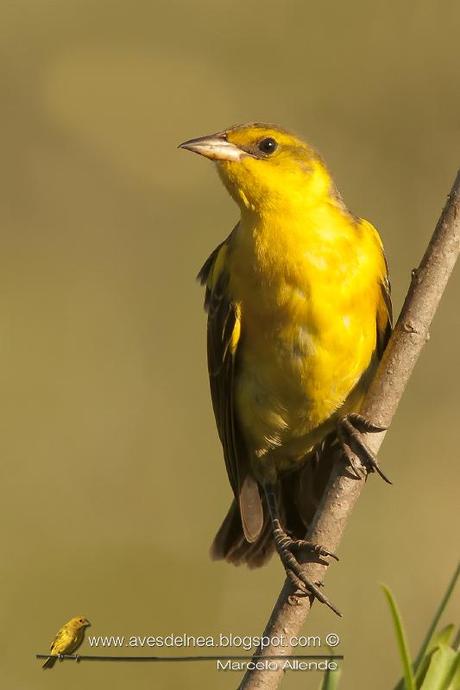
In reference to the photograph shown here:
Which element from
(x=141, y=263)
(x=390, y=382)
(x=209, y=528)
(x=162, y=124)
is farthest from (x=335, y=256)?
(x=162, y=124)

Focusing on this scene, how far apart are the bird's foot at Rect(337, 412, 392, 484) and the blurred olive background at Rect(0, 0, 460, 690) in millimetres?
1412

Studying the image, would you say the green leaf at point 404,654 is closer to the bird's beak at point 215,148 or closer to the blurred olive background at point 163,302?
the bird's beak at point 215,148

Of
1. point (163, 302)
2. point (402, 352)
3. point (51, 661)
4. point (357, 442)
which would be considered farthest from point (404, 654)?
point (163, 302)

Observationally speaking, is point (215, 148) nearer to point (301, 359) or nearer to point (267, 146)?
point (267, 146)

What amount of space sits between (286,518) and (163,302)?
76.7 inches

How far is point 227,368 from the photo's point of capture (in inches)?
141

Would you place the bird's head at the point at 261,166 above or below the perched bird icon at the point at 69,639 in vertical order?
above

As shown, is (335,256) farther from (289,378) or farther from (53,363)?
(53,363)

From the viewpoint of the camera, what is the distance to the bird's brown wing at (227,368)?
352cm

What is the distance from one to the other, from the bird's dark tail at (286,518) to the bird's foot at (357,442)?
1.96ft

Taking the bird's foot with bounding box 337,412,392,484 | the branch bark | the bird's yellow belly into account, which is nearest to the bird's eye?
the bird's yellow belly

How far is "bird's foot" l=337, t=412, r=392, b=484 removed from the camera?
8.38ft

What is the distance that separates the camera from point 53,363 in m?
5.59

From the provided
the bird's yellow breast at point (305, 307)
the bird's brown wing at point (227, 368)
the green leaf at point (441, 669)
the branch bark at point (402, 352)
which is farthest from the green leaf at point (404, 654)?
the bird's brown wing at point (227, 368)
